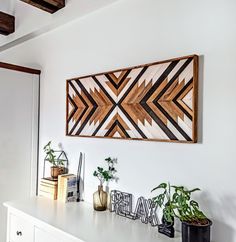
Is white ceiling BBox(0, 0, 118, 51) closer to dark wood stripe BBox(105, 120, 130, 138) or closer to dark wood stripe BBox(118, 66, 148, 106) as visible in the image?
dark wood stripe BBox(118, 66, 148, 106)

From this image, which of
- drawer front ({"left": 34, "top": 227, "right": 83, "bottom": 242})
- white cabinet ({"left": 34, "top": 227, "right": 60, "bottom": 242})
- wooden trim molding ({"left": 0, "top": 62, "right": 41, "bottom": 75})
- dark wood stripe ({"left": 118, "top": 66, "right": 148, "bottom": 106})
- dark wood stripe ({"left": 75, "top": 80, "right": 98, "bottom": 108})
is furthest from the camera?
wooden trim molding ({"left": 0, "top": 62, "right": 41, "bottom": 75})

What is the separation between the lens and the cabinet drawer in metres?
1.83

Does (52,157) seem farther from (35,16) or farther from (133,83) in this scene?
(35,16)

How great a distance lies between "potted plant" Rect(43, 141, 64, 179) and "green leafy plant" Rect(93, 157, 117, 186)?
1.43ft

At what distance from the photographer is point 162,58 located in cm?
171

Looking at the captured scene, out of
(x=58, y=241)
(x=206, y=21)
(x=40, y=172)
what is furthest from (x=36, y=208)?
(x=206, y=21)

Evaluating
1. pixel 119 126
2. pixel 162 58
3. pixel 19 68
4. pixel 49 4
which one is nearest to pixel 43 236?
pixel 119 126

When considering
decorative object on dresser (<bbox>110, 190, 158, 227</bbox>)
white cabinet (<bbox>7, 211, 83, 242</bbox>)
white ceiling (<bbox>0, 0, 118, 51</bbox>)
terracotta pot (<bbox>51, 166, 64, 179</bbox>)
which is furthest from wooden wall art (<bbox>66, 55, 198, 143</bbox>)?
white cabinet (<bbox>7, 211, 83, 242</bbox>)

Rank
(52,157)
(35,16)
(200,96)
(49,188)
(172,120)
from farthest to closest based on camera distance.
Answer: (35,16)
(52,157)
(49,188)
(172,120)
(200,96)

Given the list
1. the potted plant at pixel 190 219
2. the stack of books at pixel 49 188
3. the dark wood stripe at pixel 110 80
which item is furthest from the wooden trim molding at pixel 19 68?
the potted plant at pixel 190 219

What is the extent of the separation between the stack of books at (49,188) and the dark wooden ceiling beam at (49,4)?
4.77ft

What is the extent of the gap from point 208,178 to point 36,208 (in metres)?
1.26

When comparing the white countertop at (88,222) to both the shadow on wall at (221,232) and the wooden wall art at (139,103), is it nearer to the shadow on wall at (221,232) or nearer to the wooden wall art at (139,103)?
the shadow on wall at (221,232)

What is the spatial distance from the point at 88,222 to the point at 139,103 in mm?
840
